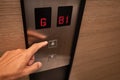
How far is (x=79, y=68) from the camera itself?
3.23ft

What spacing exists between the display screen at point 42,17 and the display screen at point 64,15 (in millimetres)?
52

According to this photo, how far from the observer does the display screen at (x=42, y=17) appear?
2.09 ft

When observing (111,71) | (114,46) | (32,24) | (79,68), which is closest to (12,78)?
(32,24)

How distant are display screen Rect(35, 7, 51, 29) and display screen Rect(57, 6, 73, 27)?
0.05 m

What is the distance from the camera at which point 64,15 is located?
70 cm

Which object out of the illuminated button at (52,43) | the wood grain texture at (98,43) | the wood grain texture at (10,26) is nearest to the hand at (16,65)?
the wood grain texture at (10,26)

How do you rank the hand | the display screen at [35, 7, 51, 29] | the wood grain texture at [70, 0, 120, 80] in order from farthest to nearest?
the wood grain texture at [70, 0, 120, 80]
the display screen at [35, 7, 51, 29]
the hand

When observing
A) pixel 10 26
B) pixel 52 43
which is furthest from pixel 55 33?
pixel 10 26

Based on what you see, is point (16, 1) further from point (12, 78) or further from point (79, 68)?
point (79, 68)

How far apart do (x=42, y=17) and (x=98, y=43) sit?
1.41ft

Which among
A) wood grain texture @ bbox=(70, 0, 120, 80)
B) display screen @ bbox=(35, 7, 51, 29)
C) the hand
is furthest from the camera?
wood grain texture @ bbox=(70, 0, 120, 80)

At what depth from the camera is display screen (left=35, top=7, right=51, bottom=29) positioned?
638mm

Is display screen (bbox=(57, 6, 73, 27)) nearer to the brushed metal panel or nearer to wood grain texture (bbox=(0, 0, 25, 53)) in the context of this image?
the brushed metal panel

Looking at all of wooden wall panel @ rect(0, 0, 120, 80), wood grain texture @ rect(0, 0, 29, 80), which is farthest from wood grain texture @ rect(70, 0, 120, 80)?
wood grain texture @ rect(0, 0, 29, 80)
